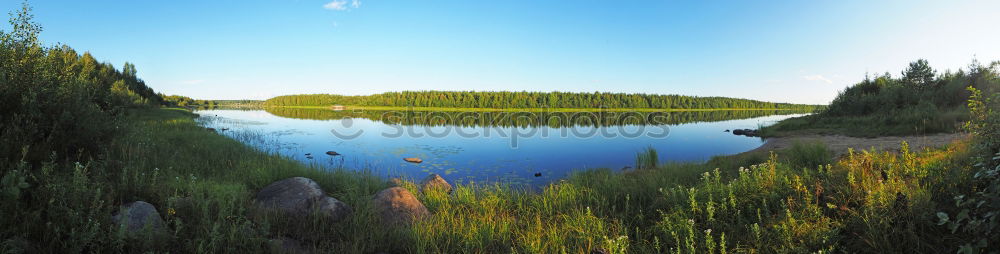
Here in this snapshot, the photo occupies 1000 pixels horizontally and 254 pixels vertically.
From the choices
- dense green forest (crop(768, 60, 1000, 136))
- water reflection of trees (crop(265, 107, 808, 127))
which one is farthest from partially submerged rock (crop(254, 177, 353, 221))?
water reflection of trees (crop(265, 107, 808, 127))

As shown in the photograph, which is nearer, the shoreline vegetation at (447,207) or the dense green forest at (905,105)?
the shoreline vegetation at (447,207)

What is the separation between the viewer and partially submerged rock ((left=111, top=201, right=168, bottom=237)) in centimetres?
400

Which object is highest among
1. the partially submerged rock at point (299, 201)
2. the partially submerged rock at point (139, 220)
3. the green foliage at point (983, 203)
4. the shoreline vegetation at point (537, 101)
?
the shoreline vegetation at point (537, 101)

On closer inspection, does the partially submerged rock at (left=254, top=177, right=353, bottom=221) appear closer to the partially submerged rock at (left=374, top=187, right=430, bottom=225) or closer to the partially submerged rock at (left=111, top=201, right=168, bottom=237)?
the partially submerged rock at (left=374, top=187, right=430, bottom=225)

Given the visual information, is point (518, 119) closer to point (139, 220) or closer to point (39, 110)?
point (39, 110)

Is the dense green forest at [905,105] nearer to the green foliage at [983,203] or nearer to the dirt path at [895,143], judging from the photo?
the dirt path at [895,143]

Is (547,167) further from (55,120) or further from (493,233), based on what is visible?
(55,120)

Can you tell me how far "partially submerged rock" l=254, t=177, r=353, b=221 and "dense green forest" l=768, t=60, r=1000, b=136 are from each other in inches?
898

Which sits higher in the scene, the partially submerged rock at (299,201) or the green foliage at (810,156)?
the green foliage at (810,156)

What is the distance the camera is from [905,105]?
1008 inches

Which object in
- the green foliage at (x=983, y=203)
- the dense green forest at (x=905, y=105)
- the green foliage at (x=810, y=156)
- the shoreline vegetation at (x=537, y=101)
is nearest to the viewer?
the green foliage at (x=983, y=203)

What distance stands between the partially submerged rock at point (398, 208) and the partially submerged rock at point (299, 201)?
0.56 meters

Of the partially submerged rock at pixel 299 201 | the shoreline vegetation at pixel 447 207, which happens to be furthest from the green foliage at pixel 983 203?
the partially submerged rock at pixel 299 201

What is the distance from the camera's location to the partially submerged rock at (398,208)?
624 centimetres
